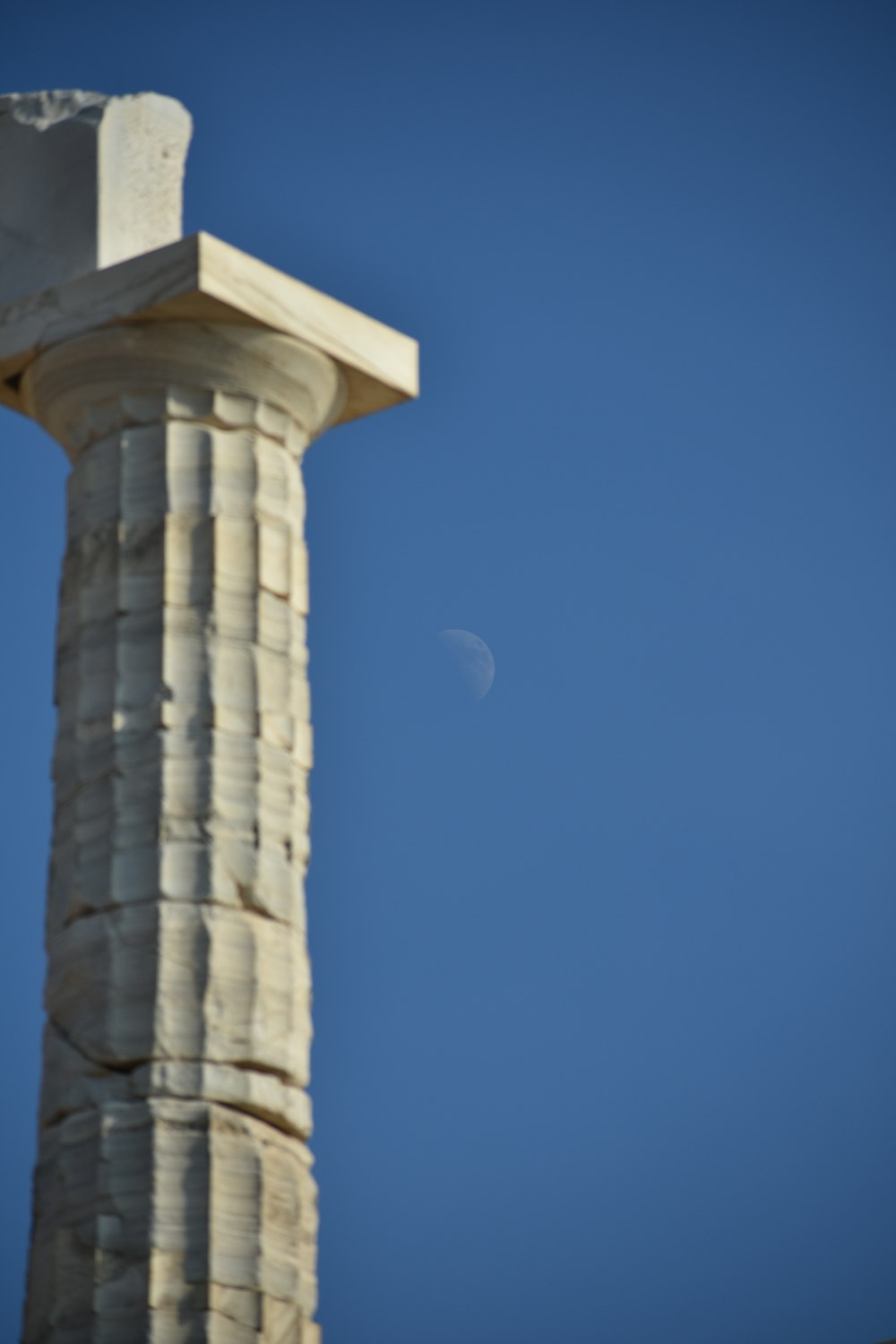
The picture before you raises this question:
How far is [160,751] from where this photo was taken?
1115 cm

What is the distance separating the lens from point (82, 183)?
12.3 meters

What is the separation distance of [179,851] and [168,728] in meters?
0.59

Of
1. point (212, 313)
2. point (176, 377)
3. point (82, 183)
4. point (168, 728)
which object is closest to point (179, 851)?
point (168, 728)

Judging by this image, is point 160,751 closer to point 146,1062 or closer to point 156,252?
point 146,1062

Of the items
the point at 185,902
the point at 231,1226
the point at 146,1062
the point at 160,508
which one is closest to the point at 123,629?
the point at 160,508

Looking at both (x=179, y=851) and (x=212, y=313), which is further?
(x=212, y=313)

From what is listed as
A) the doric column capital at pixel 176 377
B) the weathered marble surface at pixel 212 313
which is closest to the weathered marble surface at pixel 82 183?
the weathered marble surface at pixel 212 313

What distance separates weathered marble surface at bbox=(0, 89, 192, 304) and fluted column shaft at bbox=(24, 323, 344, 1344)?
2.23 ft

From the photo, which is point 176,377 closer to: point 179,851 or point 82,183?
point 82,183

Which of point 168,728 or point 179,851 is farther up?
point 168,728

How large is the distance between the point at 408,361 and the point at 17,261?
2072 millimetres

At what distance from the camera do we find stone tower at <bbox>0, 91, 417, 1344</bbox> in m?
10.5

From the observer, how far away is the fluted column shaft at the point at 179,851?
10.5 meters

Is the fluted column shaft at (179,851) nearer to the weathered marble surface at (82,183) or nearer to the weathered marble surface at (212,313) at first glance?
the weathered marble surface at (212,313)
